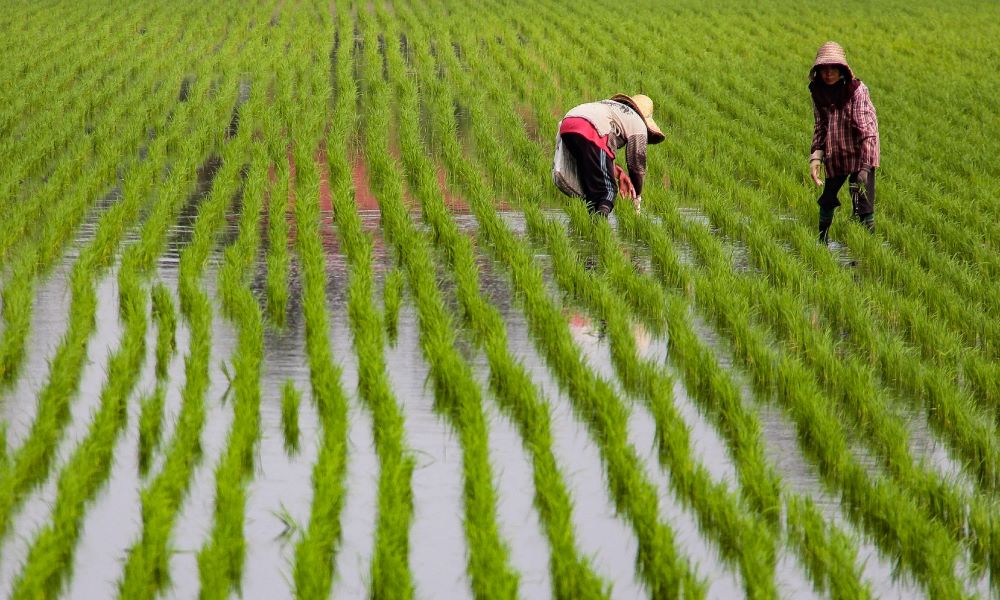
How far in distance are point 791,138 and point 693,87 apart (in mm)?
3120

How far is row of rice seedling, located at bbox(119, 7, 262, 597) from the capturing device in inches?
119

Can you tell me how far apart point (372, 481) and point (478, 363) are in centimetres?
124

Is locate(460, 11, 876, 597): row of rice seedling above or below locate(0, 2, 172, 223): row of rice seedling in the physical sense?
above

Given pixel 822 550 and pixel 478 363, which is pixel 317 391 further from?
pixel 822 550

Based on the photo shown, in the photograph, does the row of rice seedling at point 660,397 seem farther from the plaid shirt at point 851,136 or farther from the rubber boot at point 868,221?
the rubber boot at point 868,221

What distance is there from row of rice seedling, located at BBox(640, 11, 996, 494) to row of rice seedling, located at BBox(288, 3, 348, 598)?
1.72 metres

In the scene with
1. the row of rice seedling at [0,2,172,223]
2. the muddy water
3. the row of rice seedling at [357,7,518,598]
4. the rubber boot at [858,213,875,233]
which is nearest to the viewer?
the row of rice seedling at [357,7,518,598]

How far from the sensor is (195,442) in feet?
12.5

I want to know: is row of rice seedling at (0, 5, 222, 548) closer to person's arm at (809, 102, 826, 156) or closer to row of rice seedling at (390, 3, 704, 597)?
row of rice seedling at (390, 3, 704, 597)

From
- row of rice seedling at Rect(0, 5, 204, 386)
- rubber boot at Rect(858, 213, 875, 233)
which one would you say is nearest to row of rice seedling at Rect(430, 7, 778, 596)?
rubber boot at Rect(858, 213, 875, 233)

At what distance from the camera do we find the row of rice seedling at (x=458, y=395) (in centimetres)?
300

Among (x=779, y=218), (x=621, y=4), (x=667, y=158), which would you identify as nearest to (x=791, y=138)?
(x=667, y=158)

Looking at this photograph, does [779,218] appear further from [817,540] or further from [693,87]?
[693,87]

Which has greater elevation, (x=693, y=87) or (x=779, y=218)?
(x=779, y=218)
